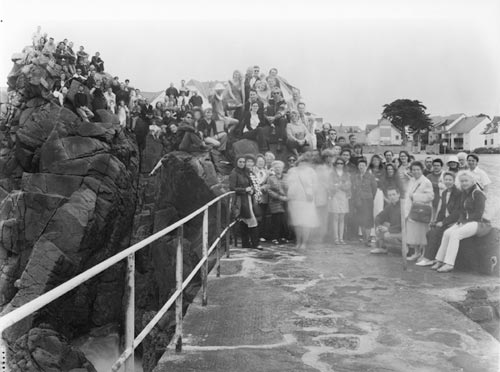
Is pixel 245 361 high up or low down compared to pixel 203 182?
down

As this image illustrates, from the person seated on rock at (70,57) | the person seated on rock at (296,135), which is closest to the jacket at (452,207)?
the person seated on rock at (296,135)

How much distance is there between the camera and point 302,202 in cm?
572

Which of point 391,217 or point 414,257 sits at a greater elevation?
point 391,217

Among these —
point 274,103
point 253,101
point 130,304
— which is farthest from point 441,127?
point 130,304

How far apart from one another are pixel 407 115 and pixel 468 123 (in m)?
0.91

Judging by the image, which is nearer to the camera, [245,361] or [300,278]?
[245,361]

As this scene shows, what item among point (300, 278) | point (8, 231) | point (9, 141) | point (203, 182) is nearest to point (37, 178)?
point (8, 231)

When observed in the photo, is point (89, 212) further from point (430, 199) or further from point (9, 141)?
point (430, 199)

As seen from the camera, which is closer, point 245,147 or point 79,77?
point 245,147

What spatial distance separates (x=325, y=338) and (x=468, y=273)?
6.86 feet

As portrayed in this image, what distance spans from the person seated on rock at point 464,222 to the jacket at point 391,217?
75 cm

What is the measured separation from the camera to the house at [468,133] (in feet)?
14.9

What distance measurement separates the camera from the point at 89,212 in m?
12.9

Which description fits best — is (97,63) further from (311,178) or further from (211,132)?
(311,178)
